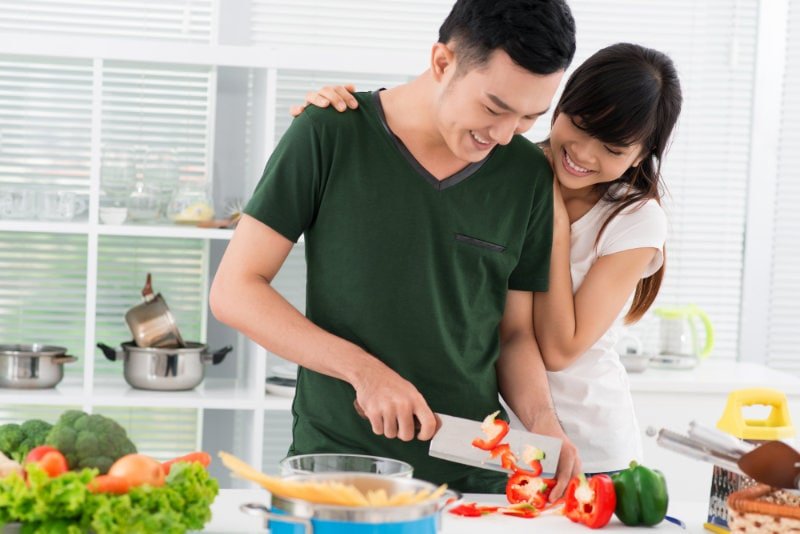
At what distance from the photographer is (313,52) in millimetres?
3193

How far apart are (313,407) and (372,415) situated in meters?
0.27

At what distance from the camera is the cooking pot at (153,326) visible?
125 inches

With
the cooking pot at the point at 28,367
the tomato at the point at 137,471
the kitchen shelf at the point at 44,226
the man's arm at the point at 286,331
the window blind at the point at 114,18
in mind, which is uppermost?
the window blind at the point at 114,18

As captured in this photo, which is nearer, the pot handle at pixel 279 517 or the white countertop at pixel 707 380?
the pot handle at pixel 279 517

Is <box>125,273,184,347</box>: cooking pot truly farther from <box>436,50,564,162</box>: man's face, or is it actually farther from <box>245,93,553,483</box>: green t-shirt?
<box>436,50,564,162</box>: man's face

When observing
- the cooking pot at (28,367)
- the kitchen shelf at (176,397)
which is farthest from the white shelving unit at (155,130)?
the cooking pot at (28,367)

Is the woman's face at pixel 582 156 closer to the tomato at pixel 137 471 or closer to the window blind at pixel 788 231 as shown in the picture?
the tomato at pixel 137 471

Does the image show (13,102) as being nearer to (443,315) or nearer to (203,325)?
(203,325)

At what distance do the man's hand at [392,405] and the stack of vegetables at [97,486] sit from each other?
1.19 ft

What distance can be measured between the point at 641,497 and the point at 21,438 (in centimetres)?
86

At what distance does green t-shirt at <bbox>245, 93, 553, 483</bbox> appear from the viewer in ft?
5.90

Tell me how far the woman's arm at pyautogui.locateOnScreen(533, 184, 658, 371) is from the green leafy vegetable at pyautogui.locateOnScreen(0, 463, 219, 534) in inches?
38.5

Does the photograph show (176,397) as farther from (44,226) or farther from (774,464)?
(774,464)

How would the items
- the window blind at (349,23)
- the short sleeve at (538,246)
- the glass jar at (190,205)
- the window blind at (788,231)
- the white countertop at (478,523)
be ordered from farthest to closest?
the window blind at (788,231) → the window blind at (349,23) → the glass jar at (190,205) → the short sleeve at (538,246) → the white countertop at (478,523)
